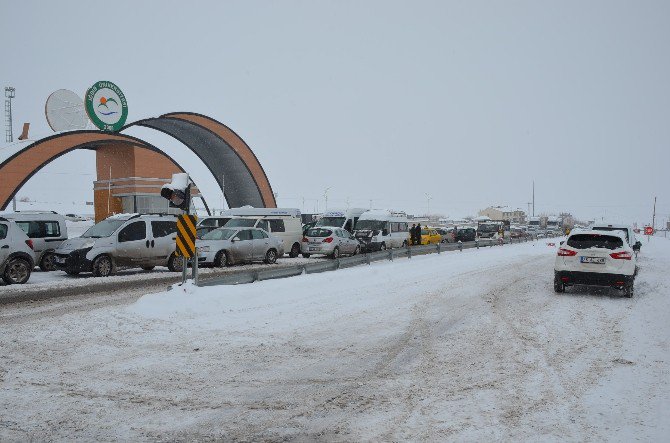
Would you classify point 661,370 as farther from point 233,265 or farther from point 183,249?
point 233,265

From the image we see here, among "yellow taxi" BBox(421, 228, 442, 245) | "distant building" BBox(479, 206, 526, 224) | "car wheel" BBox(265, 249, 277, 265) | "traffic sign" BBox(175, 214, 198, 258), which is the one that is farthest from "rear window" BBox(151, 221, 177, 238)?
"distant building" BBox(479, 206, 526, 224)

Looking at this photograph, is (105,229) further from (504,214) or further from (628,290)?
(504,214)

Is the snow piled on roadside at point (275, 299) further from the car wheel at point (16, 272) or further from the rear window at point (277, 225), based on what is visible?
the rear window at point (277, 225)

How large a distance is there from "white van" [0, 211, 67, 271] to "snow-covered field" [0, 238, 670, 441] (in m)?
8.41

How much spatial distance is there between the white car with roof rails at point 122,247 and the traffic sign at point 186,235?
5609 millimetres

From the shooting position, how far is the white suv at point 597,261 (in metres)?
11.9

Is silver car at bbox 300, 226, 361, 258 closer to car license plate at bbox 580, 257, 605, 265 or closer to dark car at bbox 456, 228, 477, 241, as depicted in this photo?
car license plate at bbox 580, 257, 605, 265

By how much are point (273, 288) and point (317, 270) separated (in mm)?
3586

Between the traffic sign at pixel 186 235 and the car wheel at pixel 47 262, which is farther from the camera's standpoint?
the car wheel at pixel 47 262

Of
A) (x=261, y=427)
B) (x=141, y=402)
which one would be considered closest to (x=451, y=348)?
(x=261, y=427)

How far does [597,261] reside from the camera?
12055 millimetres

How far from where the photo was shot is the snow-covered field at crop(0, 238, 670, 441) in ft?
14.8

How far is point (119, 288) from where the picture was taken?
12945 millimetres

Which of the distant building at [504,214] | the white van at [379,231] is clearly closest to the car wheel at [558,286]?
the white van at [379,231]
